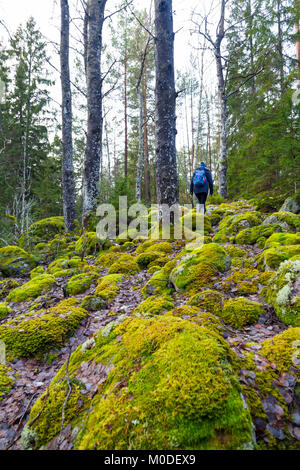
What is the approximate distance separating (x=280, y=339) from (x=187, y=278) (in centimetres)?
176

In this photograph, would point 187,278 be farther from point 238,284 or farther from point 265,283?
point 265,283

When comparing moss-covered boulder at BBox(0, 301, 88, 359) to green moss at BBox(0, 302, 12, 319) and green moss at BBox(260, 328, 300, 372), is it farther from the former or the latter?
green moss at BBox(260, 328, 300, 372)

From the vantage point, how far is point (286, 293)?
262 cm

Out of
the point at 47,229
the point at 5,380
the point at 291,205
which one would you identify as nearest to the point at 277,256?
the point at 291,205

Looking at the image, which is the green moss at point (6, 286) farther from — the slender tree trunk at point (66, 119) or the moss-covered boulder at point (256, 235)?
the moss-covered boulder at point (256, 235)

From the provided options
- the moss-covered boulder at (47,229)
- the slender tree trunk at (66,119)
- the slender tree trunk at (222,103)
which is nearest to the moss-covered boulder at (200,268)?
the slender tree trunk at (66,119)

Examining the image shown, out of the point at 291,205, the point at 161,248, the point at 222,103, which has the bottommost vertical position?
the point at 161,248

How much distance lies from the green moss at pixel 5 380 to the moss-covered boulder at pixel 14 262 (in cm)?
426

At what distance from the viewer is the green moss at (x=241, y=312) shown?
2594 mm

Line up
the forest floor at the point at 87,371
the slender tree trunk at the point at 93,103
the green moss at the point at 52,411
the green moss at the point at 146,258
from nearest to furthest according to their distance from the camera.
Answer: the green moss at the point at 52,411
the forest floor at the point at 87,371
the green moss at the point at 146,258
the slender tree trunk at the point at 93,103

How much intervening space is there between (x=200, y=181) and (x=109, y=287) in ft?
17.3

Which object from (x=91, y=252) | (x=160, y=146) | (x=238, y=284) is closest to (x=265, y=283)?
(x=238, y=284)

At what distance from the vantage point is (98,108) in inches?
306

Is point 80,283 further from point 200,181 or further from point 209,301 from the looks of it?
point 200,181
